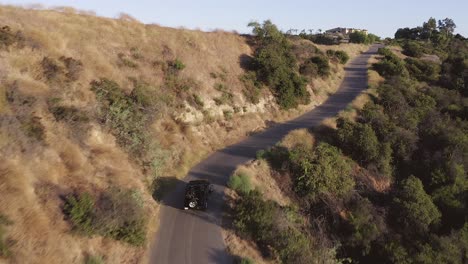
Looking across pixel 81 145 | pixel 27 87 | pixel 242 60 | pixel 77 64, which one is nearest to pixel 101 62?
pixel 77 64

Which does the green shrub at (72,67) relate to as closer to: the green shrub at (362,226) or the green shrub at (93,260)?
the green shrub at (93,260)

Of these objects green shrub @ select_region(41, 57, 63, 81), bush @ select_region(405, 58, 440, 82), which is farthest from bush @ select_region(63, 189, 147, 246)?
bush @ select_region(405, 58, 440, 82)

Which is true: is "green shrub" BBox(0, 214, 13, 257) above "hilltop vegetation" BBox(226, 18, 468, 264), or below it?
above

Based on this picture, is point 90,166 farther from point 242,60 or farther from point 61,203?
point 242,60

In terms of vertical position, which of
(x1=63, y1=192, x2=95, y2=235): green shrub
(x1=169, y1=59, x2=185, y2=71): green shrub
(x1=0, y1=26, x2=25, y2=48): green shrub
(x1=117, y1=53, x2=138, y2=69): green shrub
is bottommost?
(x1=63, y1=192, x2=95, y2=235): green shrub

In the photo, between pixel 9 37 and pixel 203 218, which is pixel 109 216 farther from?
pixel 9 37

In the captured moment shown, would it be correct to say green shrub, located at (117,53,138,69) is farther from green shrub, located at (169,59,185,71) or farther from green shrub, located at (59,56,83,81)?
green shrub, located at (59,56,83,81)

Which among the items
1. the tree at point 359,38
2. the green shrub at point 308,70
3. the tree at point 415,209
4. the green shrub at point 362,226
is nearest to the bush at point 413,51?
Answer: the tree at point 359,38
